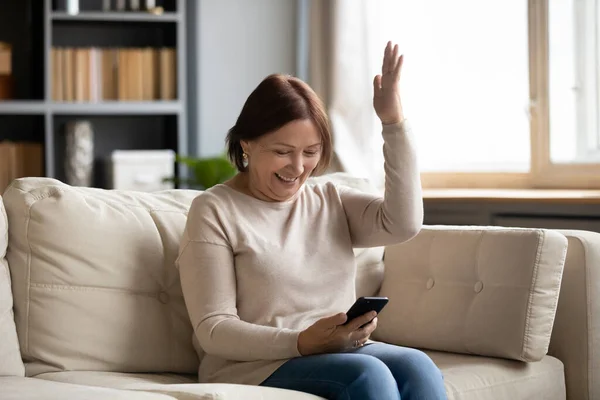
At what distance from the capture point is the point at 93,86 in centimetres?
446

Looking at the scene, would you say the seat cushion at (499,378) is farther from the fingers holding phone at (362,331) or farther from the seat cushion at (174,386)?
the seat cushion at (174,386)

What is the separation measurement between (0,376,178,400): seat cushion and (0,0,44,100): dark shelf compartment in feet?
9.75

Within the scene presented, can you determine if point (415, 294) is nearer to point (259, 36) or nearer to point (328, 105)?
point (328, 105)

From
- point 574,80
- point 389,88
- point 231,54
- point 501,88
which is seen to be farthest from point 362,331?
point 231,54

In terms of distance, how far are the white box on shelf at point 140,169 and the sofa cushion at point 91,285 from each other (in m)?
2.24

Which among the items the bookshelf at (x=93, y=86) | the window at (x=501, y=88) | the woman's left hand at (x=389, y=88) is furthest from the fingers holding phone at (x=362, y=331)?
the bookshelf at (x=93, y=86)

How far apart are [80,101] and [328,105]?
1.14 meters

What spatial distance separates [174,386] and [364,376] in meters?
0.34

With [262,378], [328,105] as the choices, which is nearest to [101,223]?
[262,378]

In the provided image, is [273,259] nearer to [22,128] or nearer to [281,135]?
[281,135]

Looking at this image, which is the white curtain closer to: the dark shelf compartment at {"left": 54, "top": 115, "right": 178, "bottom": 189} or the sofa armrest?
the dark shelf compartment at {"left": 54, "top": 115, "right": 178, "bottom": 189}

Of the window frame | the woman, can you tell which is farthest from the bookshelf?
the woman

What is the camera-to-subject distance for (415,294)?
2.40 meters

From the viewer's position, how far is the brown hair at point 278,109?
79.3 inches
